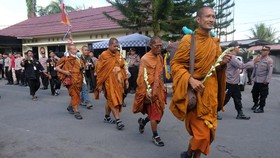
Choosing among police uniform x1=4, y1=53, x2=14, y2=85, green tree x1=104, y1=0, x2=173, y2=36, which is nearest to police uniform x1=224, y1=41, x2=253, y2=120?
green tree x1=104, y1=0, x2=173, y2=36

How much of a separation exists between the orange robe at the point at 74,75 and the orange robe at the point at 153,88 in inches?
89.7

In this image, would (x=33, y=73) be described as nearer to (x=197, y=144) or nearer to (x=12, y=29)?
(x=197, y=144)

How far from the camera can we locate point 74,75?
6301 millimetres

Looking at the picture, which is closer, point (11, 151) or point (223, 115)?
point (11, 151)

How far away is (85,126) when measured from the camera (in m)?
5.56

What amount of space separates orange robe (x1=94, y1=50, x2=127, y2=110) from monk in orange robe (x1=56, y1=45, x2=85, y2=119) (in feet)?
2.94

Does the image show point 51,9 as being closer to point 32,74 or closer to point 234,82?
point 32,74

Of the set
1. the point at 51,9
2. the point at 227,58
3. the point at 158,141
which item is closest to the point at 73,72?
the point at 158,141

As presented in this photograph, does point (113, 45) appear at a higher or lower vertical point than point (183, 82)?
higher

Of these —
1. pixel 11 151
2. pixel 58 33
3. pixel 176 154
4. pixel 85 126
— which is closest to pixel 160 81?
pixel 176 154

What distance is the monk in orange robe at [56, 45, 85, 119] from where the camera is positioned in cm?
623

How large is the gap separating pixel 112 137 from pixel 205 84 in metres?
2.39

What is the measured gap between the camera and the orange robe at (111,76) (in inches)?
212

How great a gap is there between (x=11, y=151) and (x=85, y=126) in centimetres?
165
